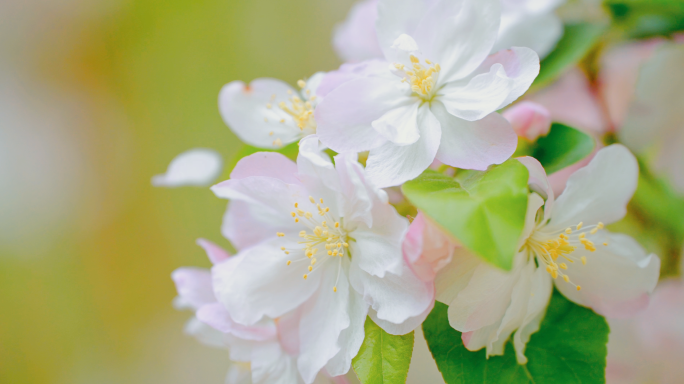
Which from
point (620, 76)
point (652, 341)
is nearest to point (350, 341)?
point (652, 341)

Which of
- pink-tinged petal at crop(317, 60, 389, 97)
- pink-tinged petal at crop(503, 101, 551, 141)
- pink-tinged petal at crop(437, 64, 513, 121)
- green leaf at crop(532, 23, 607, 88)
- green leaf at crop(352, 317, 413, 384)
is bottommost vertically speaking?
green leaf at crop(352, 317, 413, 384)

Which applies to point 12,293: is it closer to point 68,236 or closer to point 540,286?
point 68,236

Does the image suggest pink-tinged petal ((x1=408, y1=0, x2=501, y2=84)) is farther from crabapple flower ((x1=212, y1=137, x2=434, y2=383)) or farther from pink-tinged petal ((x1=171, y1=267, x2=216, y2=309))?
pink-tinged petal ((x1=171, y1=267, x2=216, y2=309))

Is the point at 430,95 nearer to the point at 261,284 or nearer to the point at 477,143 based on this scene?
the point at 477,143

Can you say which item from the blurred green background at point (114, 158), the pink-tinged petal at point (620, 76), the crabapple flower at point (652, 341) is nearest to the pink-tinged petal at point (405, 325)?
the crabapple flower at point (652, 341)

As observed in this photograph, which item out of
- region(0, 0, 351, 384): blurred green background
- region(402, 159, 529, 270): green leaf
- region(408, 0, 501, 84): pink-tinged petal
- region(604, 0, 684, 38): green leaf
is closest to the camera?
region(402, 159, 529, 270): green leaf

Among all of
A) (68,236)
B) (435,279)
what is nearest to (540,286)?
(435,279)

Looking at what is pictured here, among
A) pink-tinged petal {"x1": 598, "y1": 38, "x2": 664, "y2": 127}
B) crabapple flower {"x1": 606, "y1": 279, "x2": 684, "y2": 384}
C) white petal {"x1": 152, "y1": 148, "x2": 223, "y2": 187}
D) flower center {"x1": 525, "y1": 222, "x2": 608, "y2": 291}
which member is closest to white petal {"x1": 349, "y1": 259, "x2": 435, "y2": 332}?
flower center {"x1": 525, "y1": 222, "x2": 608, "y2": 291}
